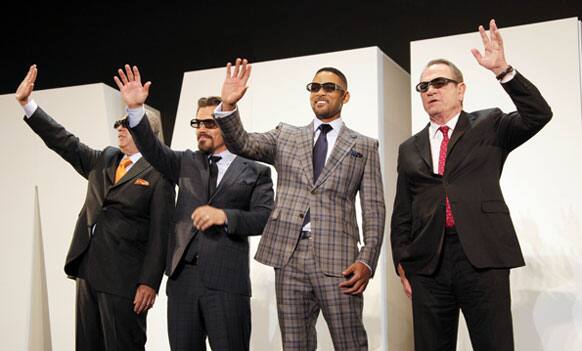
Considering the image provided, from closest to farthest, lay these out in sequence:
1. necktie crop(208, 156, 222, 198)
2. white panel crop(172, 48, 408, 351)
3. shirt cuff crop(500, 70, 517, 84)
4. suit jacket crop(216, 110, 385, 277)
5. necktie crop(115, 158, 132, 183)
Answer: shirt cuff crop(500, 70, 517, 84)
suit jacket crop(216, 110, 385, 277)
necktie crop(208, 156, 222, 198)
necktie crop(115, 158, 132, 183)
white panel crop(172, 48, 408, 351)

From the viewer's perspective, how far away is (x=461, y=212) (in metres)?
2.85

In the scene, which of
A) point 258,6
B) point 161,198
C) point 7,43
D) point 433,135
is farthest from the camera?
point 7,43

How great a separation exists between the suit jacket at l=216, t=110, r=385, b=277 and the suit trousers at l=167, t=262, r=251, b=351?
342 millimetres

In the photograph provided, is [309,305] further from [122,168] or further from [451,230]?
[122,168]

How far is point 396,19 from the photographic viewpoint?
533 cm

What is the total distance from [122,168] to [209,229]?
2.58ft

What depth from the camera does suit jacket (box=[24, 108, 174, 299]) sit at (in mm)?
3574

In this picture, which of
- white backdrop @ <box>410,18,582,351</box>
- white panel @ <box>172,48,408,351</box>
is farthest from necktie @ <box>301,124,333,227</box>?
white panel @ <box>172,48,408,351</box>

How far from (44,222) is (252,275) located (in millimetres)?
1638

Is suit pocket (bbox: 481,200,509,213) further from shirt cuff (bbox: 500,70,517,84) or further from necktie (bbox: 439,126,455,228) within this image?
shirt cuff (bbox: 500,70,517,84)

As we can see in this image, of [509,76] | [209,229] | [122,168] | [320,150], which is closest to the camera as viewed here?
[509,76]

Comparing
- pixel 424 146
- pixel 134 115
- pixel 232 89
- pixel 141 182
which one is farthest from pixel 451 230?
pixel 141 182

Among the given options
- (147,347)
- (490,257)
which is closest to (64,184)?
(147,347)

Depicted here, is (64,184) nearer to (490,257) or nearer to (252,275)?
(252,275)
